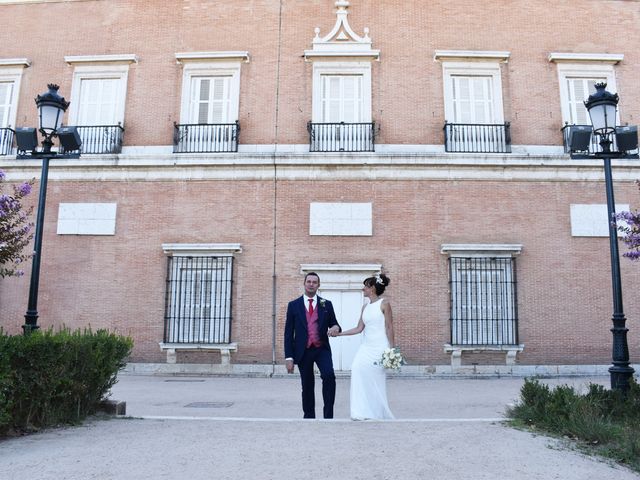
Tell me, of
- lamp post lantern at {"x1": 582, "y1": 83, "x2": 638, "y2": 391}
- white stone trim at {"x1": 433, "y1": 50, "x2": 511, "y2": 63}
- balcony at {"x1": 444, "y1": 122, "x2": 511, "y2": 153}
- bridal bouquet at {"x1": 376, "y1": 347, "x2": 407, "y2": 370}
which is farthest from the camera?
white stone trim at {"x1": 433, "y1": 50, "x2": 511, "y2": 63}

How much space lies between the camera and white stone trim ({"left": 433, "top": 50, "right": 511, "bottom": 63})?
15.1 metres

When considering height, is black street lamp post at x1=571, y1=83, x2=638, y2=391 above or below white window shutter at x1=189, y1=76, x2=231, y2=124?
below

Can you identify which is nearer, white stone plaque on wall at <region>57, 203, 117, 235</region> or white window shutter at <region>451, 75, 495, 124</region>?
white stone plaque on wall at <region>57, 203, 117, 235</region>

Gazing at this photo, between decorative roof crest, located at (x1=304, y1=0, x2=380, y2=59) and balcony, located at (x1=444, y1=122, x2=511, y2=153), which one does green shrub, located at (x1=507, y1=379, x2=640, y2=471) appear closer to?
balcony, located at (x1=444, y1=122, x2=511, y2=153)

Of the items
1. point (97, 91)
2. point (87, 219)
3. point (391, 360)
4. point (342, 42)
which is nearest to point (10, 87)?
point (97, 91)

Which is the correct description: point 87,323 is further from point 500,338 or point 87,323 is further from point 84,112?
point 500,338

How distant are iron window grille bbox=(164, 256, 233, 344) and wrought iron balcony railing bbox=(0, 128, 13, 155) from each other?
5941 mm

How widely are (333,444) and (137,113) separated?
13.1 m

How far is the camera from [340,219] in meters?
14.4

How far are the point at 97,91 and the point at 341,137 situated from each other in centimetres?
742

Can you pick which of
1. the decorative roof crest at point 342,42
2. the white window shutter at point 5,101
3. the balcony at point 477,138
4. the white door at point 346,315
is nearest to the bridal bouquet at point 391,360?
the white door at point 346,315

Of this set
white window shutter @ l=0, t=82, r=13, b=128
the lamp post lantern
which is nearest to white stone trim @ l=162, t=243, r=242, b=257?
white window shutter @ l=0, t=82, r=13, b=128

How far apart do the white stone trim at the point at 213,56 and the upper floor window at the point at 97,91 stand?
154 cm

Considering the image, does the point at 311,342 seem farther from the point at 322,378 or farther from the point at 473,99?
the point at 473,99
